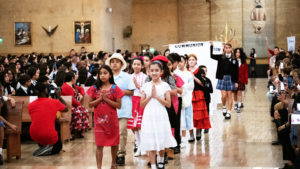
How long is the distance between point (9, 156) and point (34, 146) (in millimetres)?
1712

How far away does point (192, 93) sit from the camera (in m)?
11.3

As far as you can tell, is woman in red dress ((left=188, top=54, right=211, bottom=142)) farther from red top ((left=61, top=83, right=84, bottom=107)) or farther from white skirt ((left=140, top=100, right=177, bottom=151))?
white skirt ((left=140, top=100, right=177, bottom=151))

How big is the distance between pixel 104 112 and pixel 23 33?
21910 millimetres

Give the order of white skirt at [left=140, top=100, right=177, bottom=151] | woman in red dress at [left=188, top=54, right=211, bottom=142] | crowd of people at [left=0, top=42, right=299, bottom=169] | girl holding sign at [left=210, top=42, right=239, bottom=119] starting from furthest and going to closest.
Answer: girl holding sign at [left=210, top=42, right=239, bottom=119] → woman in red dress at [left=188, top=54, right=211, bottom=142] → crowd of people at [left=0, top=42, right=299, bottom=169] → white skirt at [left=140, top=100, right=177, bottom=151]

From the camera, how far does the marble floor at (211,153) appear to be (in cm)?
883

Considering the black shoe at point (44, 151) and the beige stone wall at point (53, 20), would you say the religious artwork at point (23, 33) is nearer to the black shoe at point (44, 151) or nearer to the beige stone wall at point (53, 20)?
the beige stone wall at point (53, 20)

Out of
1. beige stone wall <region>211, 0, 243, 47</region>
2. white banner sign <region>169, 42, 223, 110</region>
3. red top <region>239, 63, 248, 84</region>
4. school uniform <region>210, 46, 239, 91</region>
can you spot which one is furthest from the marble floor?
beige stone wall <region>211, 0, 243, 47</region>

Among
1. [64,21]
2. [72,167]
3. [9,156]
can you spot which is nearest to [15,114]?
[9,156]

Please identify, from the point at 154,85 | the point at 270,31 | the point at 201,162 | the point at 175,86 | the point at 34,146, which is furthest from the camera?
the point at 270,31

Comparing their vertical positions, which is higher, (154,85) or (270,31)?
(270,31)

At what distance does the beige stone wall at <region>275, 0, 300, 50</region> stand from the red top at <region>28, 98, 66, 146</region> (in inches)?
1096

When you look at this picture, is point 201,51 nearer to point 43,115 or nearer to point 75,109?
point 75,109

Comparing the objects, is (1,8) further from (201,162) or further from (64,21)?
(201,162)

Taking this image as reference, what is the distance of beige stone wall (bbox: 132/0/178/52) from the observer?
39500mm
